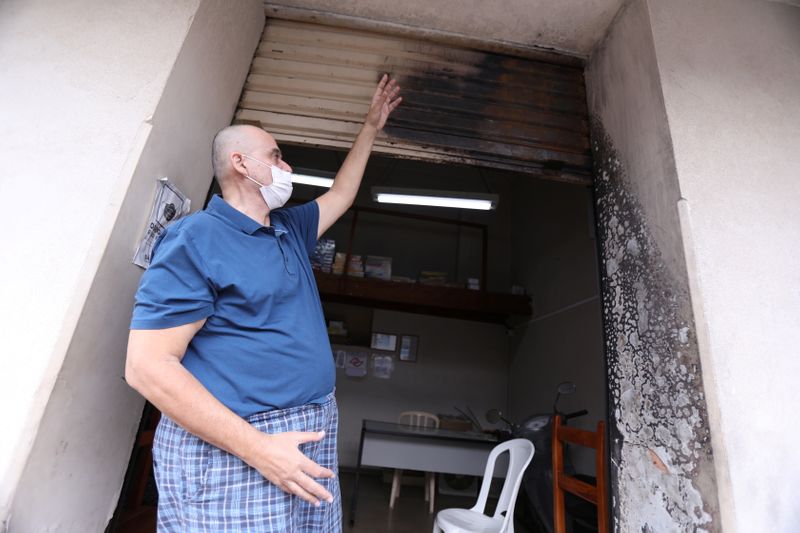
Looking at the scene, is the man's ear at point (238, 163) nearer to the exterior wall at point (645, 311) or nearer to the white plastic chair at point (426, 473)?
the exterior wall at point (645, 311)

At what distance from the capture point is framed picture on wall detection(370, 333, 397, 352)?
22.7 ft

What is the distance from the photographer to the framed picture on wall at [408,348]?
6.92m

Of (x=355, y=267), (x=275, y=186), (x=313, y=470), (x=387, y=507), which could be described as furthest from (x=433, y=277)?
(x=313, y=470)

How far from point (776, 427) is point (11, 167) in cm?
227

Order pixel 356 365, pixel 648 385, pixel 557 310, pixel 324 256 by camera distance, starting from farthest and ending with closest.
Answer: pixel 356 365, pixel 324 256, pixel 557 310, pixel 648 385

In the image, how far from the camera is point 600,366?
420 centimetres

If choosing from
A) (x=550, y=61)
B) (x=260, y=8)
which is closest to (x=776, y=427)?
(x=550, y=61)

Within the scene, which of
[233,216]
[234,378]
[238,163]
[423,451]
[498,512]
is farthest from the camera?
[423,451]

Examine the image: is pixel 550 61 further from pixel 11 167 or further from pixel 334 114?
pixel 11 167

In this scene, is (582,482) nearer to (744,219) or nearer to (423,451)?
(744,219)

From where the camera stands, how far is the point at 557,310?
5332 mm

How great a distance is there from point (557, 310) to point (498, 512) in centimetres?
317

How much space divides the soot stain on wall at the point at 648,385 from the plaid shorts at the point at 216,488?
3.42 ft

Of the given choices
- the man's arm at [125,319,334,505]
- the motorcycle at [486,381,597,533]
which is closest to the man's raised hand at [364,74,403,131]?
the man's arm at [125,319,334,505]
